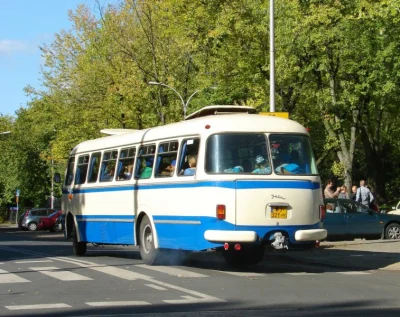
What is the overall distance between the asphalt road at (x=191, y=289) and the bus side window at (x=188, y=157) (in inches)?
72.7

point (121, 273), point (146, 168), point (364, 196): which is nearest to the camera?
point (121, 273)

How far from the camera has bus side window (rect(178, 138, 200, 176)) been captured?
16594 mm

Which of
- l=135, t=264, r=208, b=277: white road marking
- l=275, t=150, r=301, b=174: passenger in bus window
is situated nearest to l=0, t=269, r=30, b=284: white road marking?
l=135, t=264, r=208, b=277: white road marking

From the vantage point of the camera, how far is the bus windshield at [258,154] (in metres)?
16.1

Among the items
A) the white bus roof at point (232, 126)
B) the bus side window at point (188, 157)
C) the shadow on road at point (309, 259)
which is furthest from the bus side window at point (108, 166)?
the bus side window at point (188, 157)

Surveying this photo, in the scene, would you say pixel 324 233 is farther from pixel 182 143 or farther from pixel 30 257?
pixel 30 257

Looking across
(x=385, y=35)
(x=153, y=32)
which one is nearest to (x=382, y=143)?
(x=153, y=32)

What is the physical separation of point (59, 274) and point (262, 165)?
4078 mm

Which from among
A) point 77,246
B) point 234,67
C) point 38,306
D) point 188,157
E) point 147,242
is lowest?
point 38,306

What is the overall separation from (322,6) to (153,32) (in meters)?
12.5

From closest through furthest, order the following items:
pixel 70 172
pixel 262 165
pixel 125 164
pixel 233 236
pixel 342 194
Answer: pixel 233 236
pixel 262 165
pixel 125 164
pixel 70 172
pixel 342 194

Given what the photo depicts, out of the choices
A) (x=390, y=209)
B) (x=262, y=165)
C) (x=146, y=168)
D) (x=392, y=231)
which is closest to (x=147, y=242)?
(x=146, y=168)

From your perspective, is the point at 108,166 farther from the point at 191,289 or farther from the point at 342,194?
the point at 342,194

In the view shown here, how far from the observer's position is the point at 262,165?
16.3 meters
